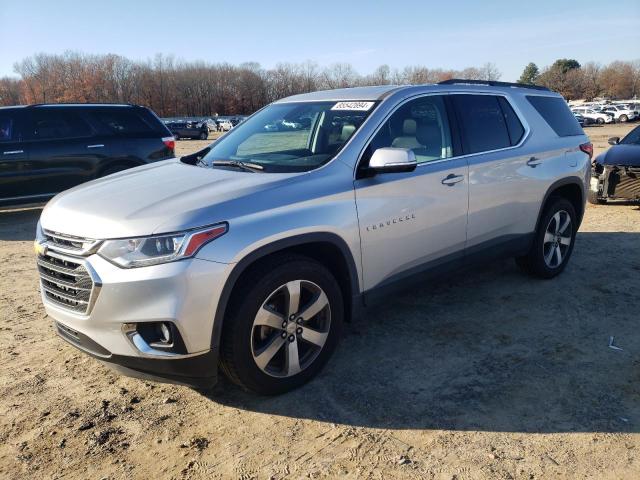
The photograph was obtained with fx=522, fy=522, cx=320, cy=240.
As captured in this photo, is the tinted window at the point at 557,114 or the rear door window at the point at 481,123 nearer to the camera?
the rear door window at the point at 481,123

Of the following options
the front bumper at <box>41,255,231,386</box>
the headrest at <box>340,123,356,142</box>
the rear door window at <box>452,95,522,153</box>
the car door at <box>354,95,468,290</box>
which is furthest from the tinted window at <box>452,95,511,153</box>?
the front bumper at <box>41,255,231,386</box>

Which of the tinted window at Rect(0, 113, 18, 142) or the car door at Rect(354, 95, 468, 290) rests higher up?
the tinted window at Rect(0, 113, 18, 142)

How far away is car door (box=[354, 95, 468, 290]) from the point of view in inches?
140

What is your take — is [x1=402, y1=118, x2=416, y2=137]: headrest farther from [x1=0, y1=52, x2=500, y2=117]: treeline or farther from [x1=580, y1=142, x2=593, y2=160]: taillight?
[x1=0, y1=52, x2=500, y2=117]: treeline

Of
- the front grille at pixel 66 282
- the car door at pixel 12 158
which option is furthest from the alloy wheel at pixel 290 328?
the car door at pixel 12 158

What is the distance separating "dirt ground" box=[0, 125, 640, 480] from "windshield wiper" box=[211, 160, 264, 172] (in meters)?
1.47

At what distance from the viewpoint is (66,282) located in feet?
9.89

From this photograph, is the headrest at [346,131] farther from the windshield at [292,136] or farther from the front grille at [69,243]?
the front grille at [69,243]

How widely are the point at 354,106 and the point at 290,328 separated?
1.75 meters


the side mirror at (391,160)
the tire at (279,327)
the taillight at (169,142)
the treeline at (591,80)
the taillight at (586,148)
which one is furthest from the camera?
the treeline at (591,80)

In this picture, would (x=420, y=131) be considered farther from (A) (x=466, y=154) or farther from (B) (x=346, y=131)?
(B) (x=346, y=131)

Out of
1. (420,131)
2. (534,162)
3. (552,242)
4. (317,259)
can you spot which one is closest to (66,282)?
(317,259)

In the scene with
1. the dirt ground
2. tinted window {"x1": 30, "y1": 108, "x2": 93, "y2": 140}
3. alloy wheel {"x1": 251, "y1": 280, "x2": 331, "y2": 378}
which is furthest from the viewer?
tinted window {"x1": 30, "y1": 108, "x2": 93, "y2": 140}

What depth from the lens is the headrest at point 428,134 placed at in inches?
158
